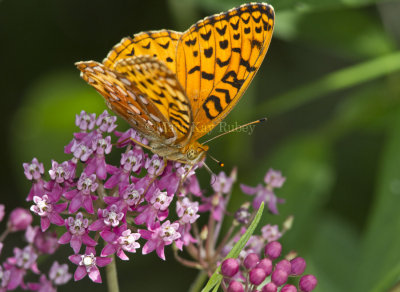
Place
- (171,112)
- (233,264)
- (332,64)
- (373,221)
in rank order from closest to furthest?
(233,264)
(171,112)
(373,221)
(332,64)

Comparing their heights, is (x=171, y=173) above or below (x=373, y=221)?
above

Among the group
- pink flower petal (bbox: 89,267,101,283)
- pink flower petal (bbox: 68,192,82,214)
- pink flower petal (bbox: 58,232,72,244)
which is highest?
pink flower petal (bbox: 68,192,82,214)

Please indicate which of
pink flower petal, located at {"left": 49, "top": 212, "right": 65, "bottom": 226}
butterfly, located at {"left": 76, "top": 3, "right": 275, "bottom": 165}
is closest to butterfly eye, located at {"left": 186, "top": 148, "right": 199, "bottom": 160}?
butterfly, located at {"left": 76, "top": 3, "right": 275, "bottom": 165}

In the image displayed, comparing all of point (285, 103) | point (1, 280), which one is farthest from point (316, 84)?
point (1, 280)

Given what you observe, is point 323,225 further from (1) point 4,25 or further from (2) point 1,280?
(1) point 4,25

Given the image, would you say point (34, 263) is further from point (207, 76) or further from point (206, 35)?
point (206, 35)

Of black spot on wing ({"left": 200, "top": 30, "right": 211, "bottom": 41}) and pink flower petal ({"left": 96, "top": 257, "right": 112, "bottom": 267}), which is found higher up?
black spot on wing ({"left": 200, "top": 30, "right": 211, "bottom": 41})

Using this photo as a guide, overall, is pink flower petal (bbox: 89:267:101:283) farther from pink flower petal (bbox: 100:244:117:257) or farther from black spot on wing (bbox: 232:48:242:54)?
black spot on wing (bbox: 232:48:242:54)

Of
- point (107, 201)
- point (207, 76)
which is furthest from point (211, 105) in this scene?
point (107, 201)
